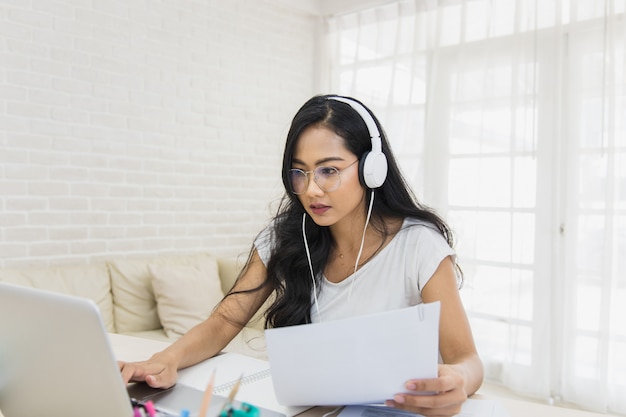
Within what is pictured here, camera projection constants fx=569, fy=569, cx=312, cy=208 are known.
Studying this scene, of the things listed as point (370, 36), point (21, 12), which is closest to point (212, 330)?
point (21, 12)

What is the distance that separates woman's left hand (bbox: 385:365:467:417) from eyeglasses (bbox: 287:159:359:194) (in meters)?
0.59

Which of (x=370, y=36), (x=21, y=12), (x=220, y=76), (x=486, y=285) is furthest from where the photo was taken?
(x=370, y=36)

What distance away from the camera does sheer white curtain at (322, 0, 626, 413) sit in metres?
2.99

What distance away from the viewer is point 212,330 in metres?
1.41

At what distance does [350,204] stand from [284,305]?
1.07ft

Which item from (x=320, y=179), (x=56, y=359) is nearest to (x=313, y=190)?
(x=320, y=179)

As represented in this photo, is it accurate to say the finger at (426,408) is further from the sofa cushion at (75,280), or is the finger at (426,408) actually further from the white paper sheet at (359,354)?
the sofa cushion at (75,280)

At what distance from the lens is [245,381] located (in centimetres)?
121

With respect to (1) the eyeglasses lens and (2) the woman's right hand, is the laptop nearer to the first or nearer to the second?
(2) the woman's right hand

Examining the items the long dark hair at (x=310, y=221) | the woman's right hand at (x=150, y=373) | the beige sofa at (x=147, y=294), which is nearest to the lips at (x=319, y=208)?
the long dark hair at (x=310, y=221)

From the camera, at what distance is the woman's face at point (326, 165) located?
4.59ft

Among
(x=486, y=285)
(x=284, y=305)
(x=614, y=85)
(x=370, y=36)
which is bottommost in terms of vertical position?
(x=486, y=285)

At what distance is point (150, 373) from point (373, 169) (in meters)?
0.70

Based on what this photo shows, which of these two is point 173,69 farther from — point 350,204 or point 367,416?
point 367,416
